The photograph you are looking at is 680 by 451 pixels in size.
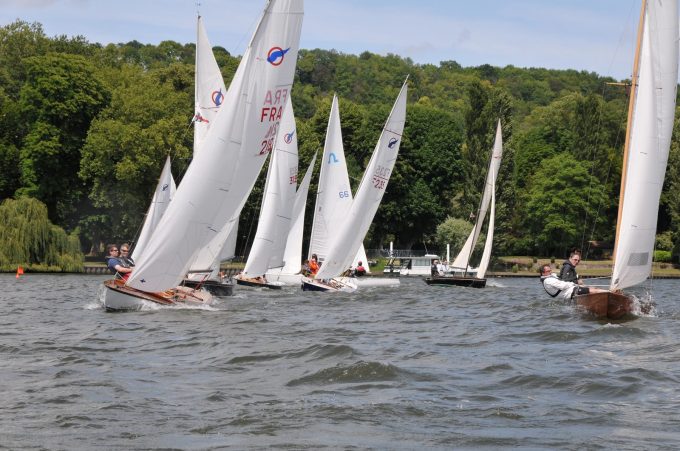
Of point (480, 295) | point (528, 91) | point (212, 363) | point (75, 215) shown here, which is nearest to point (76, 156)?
point (75, 215)

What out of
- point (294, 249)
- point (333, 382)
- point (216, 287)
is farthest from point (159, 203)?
point (333, 382)

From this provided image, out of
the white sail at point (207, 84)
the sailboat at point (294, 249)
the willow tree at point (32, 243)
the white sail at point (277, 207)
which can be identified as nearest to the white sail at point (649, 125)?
the white sail at point (207, 84)

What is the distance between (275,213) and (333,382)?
26415mm

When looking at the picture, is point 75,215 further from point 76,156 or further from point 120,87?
point 120,87

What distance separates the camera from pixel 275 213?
41812 millimetres

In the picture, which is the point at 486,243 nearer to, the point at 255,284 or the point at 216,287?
the point at 255,284

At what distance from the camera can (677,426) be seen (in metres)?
12.5

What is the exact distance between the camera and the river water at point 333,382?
12.0 meters

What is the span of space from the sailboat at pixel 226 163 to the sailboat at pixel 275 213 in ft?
44.6

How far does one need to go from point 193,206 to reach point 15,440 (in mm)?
14761

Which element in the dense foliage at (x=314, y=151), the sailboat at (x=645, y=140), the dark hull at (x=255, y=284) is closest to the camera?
the sailboat at (x=645, y=140)

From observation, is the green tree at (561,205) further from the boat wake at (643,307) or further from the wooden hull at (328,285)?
the boat wake at (643,307)

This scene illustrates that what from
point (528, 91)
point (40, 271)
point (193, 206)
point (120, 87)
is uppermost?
point (528, 91)

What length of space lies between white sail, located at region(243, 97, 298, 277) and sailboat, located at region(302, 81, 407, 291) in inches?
82.8
